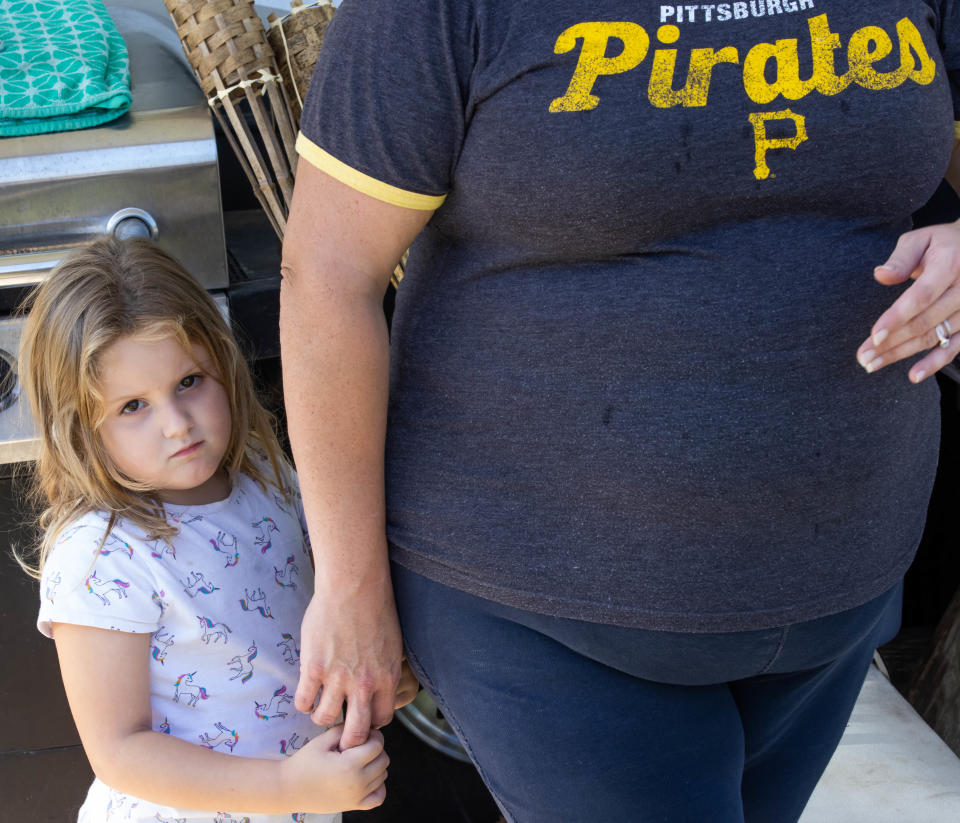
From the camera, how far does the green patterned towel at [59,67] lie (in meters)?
1.40

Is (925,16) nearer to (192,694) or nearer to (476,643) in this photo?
(476,643)

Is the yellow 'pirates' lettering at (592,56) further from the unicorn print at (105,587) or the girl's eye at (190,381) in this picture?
the unicorn print at (105,587)

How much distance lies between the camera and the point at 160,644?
112cm

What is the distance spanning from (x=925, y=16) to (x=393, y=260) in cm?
56

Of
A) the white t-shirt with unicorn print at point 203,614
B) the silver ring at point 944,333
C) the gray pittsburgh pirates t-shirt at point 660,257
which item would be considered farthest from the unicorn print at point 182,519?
the silver ring at point 944,333

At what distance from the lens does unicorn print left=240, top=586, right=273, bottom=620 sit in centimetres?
118

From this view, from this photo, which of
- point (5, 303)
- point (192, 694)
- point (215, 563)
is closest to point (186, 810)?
point (192, 694)

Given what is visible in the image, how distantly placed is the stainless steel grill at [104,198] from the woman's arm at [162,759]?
415mm

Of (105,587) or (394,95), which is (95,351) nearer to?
(105,587)

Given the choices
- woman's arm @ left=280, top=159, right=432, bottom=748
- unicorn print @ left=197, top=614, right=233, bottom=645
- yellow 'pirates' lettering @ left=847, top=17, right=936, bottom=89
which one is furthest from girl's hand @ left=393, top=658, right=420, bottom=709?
yellow 'pirates' lettering @ left=847, top=17, right=936, bottom=89

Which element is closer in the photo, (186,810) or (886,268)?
(886,268)

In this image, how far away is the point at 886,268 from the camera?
0.81m

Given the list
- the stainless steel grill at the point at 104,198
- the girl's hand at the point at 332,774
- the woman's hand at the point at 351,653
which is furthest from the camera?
the stainless steel grill at the point at 104,198

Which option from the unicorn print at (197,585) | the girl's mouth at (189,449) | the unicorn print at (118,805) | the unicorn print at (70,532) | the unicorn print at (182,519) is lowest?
the unicorn print at (118,805)
